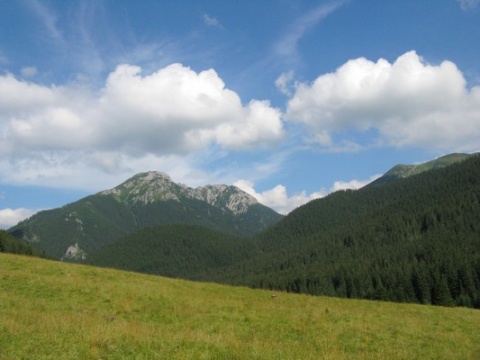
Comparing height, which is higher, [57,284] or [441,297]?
[57,284]

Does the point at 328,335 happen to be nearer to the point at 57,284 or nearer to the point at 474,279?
the point at 57,284

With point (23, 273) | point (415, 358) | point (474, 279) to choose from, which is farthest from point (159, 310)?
point (474, 279)

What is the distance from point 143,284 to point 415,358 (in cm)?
2040

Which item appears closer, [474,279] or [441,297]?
[441,297]

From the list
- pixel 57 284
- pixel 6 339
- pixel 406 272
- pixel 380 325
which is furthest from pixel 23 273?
pixel 406 272

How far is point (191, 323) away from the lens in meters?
20.9

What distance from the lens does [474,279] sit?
518 feet

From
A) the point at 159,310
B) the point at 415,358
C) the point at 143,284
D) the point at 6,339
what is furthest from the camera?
the point at 143,284

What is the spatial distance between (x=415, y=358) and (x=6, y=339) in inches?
617

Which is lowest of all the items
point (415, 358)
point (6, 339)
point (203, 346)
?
point (415, 358)

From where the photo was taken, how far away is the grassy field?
14.0 m

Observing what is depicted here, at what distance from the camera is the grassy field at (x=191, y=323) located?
46.1 feet

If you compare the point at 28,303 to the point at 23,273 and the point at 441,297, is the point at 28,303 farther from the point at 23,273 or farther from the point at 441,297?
the point at 441,297

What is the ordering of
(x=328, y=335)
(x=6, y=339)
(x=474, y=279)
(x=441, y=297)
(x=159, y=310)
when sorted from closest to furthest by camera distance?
(x=6, y=339) < (x=328, y=335) < (x=159, y=310) < (x=441, y=297) < (x=474, y=279)
